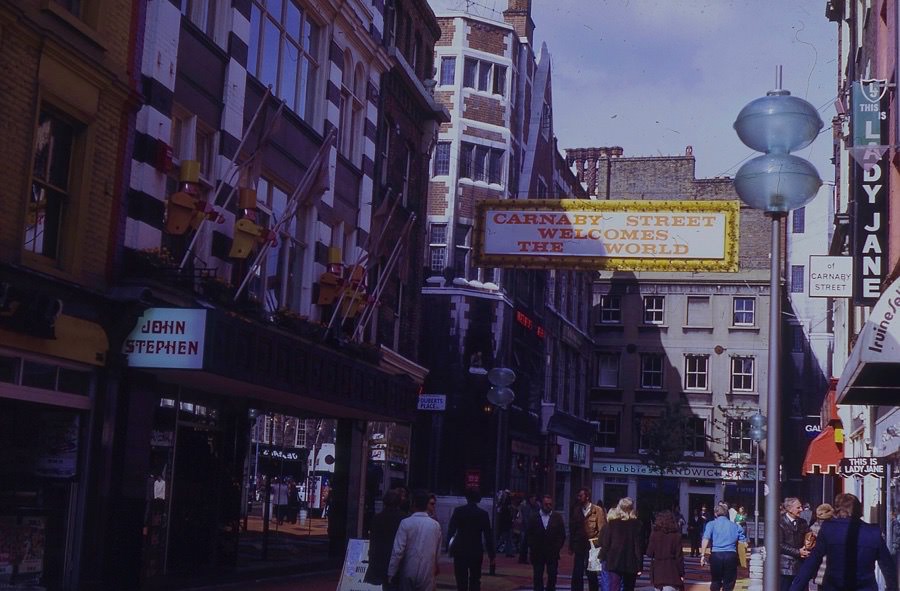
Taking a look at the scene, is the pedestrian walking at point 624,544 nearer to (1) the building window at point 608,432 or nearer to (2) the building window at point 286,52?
(2) the building window at point 286,52

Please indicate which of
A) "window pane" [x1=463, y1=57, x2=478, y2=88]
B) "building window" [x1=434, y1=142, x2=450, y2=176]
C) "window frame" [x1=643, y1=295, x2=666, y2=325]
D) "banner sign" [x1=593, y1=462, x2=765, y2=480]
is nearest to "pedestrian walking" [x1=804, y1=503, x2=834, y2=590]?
"building window" [x1=434, y1=142, x2=450, y2=176]

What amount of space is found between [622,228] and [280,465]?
26.8 ft

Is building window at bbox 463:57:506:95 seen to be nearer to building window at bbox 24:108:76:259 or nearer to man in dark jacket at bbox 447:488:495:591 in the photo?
man in dark jacket at bbox 447:488:495:591

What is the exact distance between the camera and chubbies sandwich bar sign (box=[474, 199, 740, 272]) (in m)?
25.1

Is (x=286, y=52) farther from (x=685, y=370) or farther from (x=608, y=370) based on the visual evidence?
(x=685, y=370)

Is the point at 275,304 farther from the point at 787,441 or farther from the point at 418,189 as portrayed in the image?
the point at 787,441

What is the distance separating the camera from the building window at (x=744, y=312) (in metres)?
68.1

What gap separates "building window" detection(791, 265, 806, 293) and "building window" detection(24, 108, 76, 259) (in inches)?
2283

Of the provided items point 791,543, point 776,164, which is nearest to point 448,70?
point 791,543

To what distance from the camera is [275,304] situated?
23125 mm

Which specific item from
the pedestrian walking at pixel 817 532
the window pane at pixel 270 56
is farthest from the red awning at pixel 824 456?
the window pane at pixel 270 56

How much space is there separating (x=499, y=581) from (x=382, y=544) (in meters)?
12.2

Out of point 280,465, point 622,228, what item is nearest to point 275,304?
point 280,465

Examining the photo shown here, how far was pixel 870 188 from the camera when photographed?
78.5 ft
